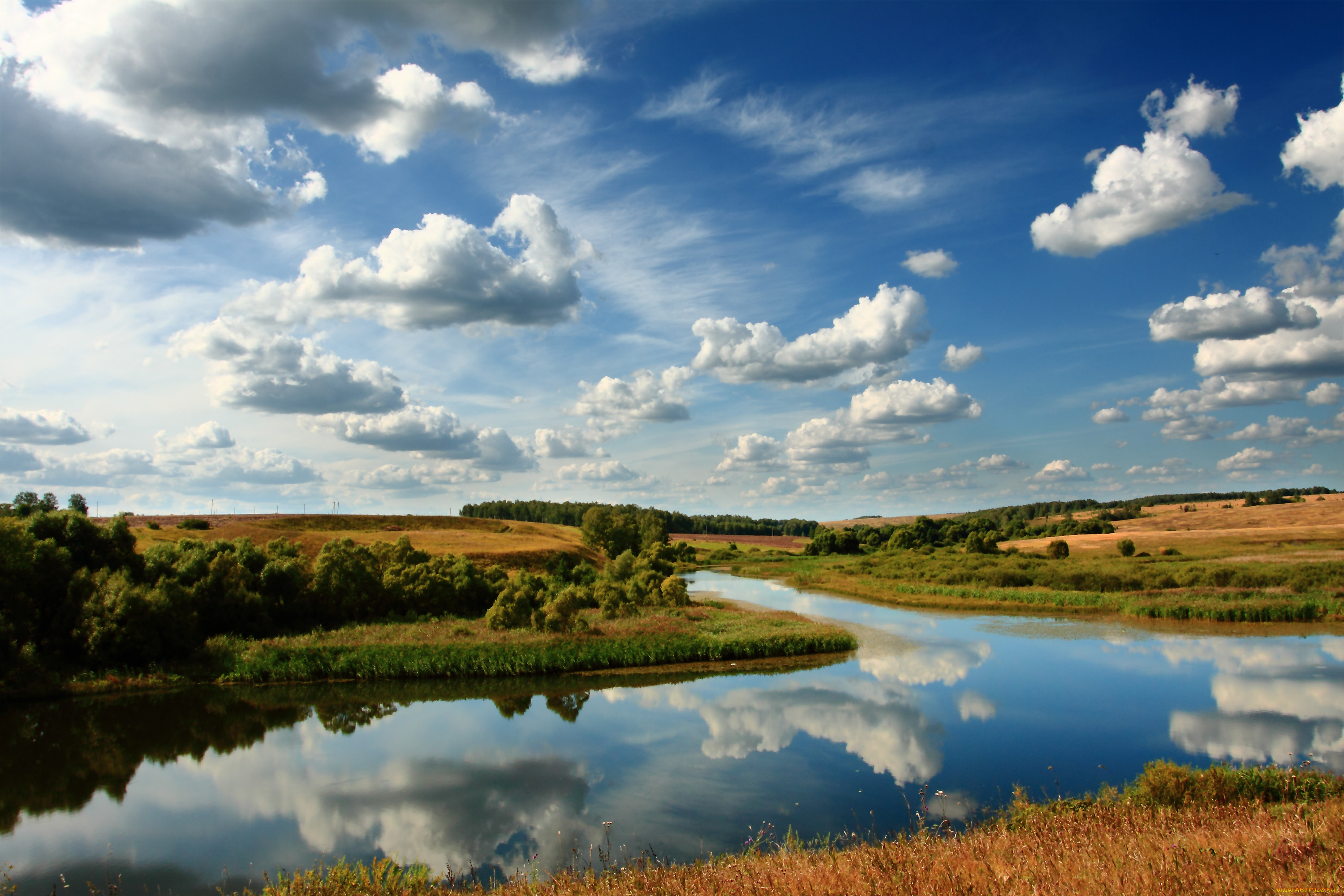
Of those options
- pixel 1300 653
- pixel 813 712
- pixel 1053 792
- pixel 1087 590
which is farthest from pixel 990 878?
pixel 1087 590

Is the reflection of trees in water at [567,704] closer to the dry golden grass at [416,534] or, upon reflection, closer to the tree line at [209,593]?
the tree line at [209,593]

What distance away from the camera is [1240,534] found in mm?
72438

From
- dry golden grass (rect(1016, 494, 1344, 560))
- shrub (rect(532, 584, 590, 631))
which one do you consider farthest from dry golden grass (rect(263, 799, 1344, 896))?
dry golden grass (rect(1016, 494, 1344, 560))

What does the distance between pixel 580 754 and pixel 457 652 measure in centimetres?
1236

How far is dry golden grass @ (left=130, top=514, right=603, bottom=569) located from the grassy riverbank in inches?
1785

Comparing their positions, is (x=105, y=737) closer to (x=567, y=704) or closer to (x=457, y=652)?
(x=457, y=652)

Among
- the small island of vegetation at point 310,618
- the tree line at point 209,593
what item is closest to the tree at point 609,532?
the tree line at point 209,593

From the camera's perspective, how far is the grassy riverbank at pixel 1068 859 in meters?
6.71

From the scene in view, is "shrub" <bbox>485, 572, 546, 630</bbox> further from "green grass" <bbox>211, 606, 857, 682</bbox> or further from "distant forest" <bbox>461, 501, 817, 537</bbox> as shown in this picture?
"distant forest" <bbox>461, 501, 817, 537</bbox>

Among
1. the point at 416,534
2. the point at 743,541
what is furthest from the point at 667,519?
the point at 416,534

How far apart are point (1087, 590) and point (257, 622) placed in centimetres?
5361

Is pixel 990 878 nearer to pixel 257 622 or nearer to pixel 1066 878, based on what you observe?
pixel 1066 878

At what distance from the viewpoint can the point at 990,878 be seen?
731 cm

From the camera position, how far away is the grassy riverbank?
22.0 feet
